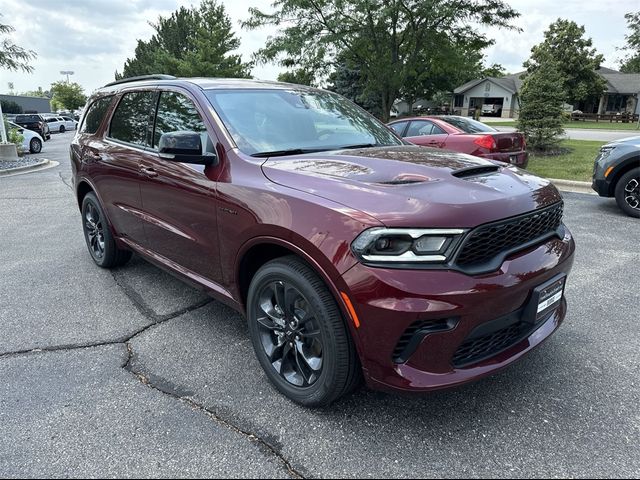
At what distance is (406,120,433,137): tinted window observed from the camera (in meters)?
9.77

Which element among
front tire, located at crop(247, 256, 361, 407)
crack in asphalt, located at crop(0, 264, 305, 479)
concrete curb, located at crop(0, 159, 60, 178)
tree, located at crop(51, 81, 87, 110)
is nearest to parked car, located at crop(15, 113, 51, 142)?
concrete curb, located at crop(0, 159, 60, 178)

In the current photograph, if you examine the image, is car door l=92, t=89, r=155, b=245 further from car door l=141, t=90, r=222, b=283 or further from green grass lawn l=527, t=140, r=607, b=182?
green grass lawn l=527, t=140, r=607, b=182

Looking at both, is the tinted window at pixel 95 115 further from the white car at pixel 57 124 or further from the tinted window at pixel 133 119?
the white car at pixel 57 124

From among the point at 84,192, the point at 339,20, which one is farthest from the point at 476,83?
the point at 84,192

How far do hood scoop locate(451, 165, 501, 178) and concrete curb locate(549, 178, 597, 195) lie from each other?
7.22 metres

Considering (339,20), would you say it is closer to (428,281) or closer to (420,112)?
(428,281)

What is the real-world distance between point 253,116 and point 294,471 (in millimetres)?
2197

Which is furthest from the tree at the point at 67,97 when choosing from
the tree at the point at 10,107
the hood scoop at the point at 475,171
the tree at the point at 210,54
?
the hood scoop at the point at 475,171

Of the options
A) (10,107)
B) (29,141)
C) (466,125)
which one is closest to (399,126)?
(466,125)

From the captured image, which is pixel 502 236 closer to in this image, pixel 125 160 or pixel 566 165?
pixel 125 160

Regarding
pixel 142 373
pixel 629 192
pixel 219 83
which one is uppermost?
pixel 219 83

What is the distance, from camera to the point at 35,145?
19.2 meters

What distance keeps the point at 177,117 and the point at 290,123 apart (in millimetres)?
859

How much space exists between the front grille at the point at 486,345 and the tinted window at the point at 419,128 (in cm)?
789
